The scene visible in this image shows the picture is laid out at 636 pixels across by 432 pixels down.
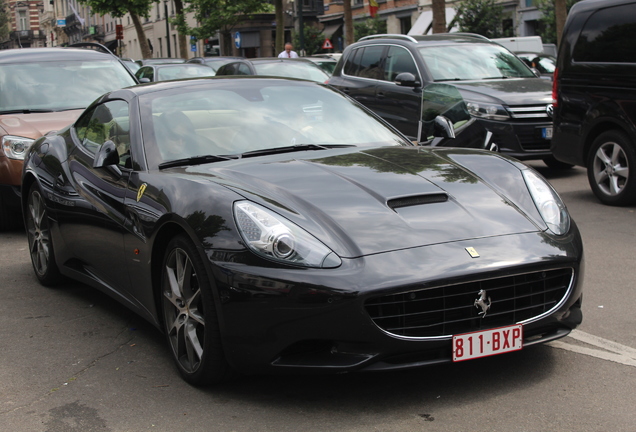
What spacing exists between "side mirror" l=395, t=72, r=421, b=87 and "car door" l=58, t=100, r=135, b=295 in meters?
6.22

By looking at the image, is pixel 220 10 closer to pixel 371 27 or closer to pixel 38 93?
pixel 371 27

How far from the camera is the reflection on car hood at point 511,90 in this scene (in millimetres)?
10828

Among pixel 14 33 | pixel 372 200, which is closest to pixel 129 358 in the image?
pixel 372 200

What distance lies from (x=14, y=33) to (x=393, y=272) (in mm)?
127762

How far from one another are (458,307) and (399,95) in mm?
8641

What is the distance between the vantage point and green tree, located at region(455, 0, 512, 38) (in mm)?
38219

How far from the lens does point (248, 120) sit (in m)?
5.12

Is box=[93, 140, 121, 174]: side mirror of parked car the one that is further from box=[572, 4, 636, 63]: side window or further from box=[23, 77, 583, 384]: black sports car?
box=[572, 4, 636, 63]: side window

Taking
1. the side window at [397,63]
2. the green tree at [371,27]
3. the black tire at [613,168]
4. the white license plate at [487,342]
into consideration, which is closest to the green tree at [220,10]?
the green tree at [371,27]

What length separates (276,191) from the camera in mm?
4152

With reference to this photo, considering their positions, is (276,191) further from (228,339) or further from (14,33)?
(14,33)

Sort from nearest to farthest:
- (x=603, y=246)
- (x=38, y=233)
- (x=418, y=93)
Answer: (x=38, y=233)
(x=603, y=246)
(x=418, y=93)

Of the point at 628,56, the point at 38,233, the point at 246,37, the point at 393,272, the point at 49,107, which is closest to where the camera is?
the point at 393,272

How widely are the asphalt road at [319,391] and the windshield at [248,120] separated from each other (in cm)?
111
